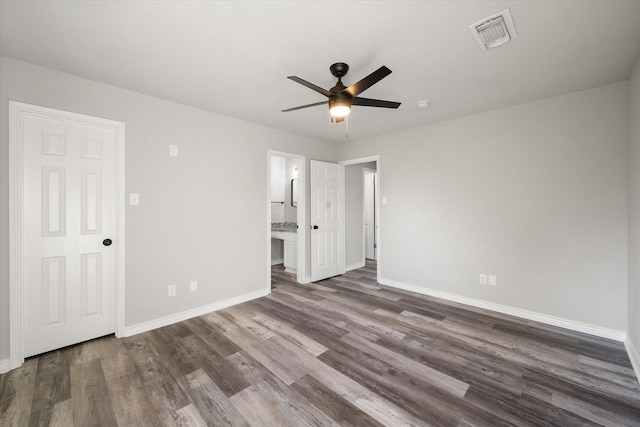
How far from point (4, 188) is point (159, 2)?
2.04m

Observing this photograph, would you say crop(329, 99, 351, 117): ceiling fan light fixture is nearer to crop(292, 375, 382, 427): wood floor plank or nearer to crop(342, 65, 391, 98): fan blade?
crop(342, 65, 391, 98): fan blade

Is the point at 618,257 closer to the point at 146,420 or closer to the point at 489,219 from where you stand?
the point at 489,219

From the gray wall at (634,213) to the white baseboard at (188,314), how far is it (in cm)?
399

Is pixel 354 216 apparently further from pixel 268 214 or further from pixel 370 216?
pixel 268 214

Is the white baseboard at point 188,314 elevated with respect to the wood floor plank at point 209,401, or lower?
elevated

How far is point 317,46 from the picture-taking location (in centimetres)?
205

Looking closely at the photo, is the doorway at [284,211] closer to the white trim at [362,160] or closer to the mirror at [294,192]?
the mirror at [294,192]

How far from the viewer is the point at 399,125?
13.3 feet

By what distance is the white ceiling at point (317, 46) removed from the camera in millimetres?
1690

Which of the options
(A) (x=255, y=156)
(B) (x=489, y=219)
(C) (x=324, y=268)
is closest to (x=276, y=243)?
(C) (x=324, y=268)

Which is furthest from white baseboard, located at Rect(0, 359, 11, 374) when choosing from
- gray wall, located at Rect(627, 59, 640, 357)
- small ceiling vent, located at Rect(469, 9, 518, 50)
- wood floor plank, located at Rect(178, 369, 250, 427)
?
gray wall, located at Rect(627, 59, 640, 357)

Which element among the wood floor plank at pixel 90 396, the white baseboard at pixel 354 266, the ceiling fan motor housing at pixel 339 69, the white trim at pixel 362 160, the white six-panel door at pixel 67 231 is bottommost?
the wood floor plank at pixel 90 396

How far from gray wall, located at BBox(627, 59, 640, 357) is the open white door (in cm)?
368

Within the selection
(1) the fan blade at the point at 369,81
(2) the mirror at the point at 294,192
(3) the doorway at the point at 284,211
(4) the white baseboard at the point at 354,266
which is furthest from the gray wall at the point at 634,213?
(2) the mirror at the point at 294,192
